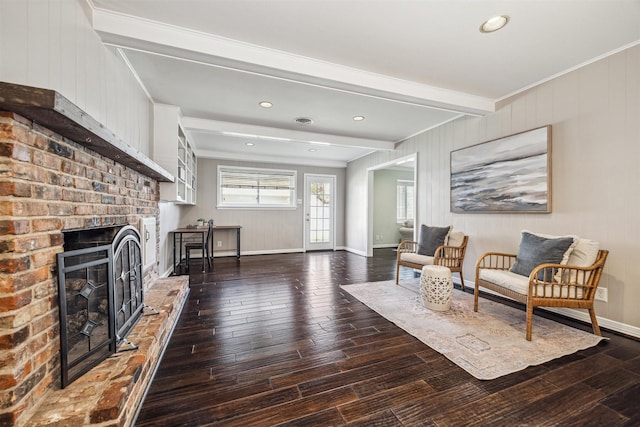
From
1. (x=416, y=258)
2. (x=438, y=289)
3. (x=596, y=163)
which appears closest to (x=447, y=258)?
A: (x=416, y=258)

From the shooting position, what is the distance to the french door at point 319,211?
22.6 feet

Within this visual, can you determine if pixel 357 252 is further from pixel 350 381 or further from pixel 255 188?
pixel 350 381

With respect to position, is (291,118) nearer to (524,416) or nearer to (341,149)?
(341,149)

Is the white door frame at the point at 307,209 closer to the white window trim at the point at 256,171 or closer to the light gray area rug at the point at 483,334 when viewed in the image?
the white window trim at the point at 256,171

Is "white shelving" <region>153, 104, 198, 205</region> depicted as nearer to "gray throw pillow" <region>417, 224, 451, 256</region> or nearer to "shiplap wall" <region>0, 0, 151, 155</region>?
"shiplap wall" <region>0, 0, 151, 155</region>

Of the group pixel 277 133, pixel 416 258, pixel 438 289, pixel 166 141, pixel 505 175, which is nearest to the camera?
pixel 438 289

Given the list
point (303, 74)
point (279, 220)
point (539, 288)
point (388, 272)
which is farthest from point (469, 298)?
point (279, 220)

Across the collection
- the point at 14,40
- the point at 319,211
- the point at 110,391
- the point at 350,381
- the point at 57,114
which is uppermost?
the point at 14,40

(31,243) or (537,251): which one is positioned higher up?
(31,243)

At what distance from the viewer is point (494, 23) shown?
6.46 ft

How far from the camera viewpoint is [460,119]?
12.4 feet

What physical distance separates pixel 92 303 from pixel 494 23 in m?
3.27

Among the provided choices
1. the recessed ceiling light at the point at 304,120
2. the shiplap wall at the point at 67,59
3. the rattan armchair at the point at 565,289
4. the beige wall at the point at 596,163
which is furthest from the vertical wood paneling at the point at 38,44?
the beige wall at the point at 596,163

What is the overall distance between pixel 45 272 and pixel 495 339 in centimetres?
289
